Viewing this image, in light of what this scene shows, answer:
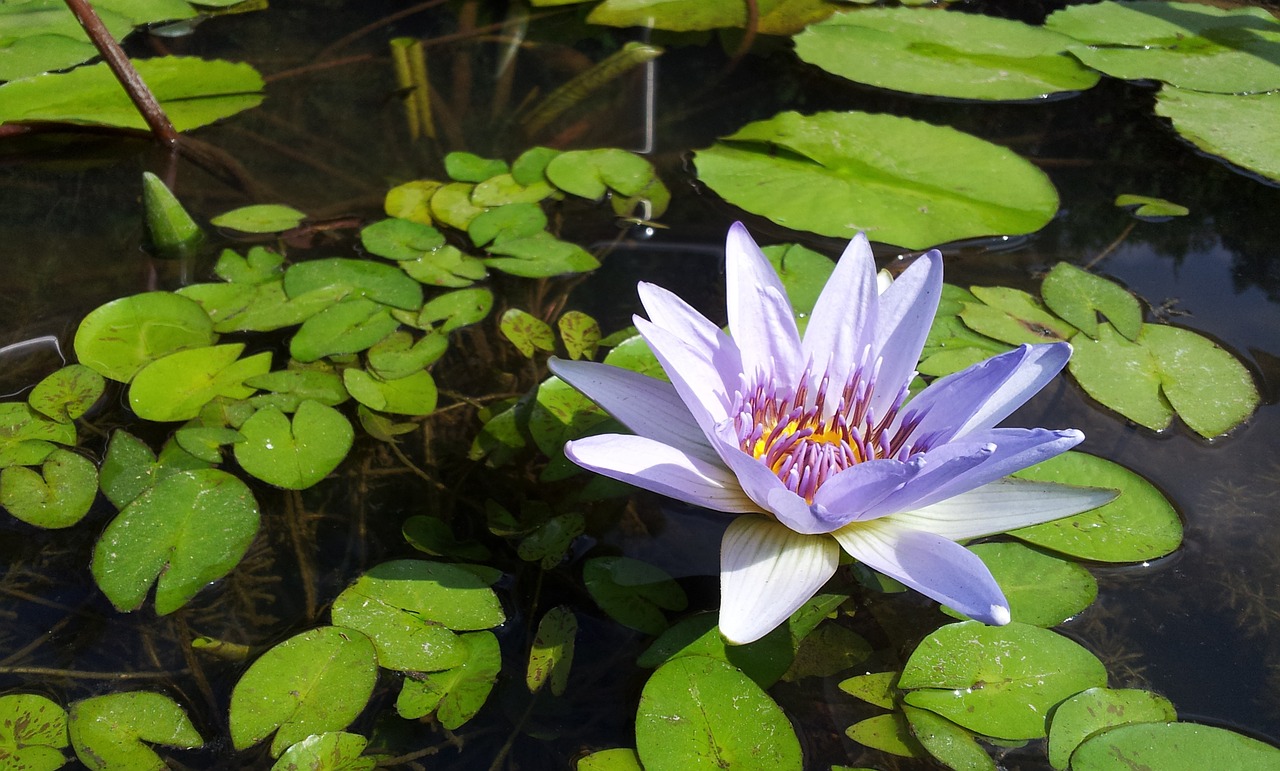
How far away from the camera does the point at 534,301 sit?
2.97 meters

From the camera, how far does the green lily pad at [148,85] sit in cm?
346

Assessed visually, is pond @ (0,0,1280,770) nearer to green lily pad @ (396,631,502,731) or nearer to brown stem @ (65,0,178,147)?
green lily pad @ (396,631,502,731)

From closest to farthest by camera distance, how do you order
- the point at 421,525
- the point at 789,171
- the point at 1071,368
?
the point at 421,525, the point at 1071,368, the point at 789,171

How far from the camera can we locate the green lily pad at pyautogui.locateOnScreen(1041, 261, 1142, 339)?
8.80 feet

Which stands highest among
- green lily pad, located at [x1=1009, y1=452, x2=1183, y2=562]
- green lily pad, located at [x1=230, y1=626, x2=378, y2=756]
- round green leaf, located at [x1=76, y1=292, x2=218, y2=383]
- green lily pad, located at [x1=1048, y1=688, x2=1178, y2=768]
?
round green leaf, located at [x1=76, y1=292, x2=218, y2=383]

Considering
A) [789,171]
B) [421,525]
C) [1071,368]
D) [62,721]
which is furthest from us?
[789,171]

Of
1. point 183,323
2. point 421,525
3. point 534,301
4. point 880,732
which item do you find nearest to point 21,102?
point 183,323

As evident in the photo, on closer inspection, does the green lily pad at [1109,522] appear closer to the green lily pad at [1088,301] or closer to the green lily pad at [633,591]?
the green lily pad at [1088,301]

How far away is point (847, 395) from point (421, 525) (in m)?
1.13

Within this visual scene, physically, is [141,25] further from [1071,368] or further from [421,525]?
[1071,368]

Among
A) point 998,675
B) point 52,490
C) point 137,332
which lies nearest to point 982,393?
point 998,675

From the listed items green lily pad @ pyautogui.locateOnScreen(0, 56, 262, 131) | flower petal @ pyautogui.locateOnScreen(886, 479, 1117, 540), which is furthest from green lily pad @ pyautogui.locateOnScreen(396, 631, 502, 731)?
green lily pad @ pyautogui.locateOnScreen(0, 56, 262, 131)

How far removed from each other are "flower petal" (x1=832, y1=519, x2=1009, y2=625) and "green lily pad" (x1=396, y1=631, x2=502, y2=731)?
843mm

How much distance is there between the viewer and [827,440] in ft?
6.48
